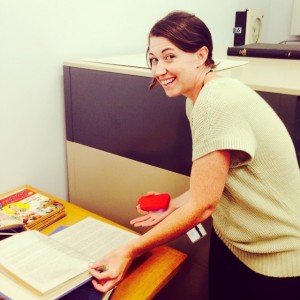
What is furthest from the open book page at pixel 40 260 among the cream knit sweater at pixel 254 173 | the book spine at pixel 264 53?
the book spine at pixel 264 53

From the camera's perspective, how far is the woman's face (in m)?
0.88

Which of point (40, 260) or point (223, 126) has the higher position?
point (223, 126)

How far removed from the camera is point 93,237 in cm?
110

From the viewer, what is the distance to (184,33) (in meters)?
0.86

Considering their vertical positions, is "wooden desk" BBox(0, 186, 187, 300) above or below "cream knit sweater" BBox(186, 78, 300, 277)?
below

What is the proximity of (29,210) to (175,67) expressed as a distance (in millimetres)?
673

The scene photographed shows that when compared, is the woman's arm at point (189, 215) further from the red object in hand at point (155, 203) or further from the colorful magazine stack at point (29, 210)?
the colorful magazine stack at point (29, 210)

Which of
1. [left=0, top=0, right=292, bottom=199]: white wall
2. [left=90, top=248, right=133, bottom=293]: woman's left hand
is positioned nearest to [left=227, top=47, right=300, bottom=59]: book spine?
[left=0, top=0, right=292, bottom=199]: white wall

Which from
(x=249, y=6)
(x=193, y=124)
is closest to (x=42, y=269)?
(x=193, y=124)

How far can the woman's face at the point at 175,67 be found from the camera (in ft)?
2.90

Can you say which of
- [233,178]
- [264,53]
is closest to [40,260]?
[233,178]

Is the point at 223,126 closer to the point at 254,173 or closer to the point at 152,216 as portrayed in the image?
the point at 254,173

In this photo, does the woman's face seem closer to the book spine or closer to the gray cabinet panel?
the gray cabinet panel

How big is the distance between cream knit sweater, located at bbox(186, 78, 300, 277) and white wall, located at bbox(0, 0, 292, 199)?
29.0 inches
